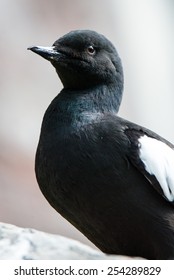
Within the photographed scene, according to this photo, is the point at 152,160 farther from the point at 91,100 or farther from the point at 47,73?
the point at 47,73

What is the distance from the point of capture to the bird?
5035mm

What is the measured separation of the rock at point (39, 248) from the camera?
4.99 metres

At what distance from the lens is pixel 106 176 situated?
5039mm

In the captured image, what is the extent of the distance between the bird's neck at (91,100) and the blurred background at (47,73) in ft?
10.8

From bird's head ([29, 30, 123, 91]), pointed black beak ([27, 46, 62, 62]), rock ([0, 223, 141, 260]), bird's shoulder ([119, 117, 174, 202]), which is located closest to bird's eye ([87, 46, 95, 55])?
bird's head ([29, 30, 123, 91])

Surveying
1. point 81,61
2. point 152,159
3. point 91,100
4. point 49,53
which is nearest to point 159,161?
point 152,159

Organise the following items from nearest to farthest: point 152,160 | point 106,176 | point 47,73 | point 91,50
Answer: point 106,176 < point 152,160 < point 91,50 < point 47,73

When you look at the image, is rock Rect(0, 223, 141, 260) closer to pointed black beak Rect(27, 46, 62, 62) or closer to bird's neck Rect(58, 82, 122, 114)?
bird's neck Rect(58, 82, 122, 114)

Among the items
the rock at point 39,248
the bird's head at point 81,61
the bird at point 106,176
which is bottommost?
the rock at point 39,248

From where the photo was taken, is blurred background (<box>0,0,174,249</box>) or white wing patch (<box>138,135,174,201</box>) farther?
blurred background (<box>0,0,174,249</box>)

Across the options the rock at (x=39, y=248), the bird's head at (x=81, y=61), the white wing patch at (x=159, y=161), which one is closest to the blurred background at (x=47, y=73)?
the bird's head at (x=81, y=61)

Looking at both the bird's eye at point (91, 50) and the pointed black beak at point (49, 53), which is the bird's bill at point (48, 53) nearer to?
the pointed black beak at point (49, 53)

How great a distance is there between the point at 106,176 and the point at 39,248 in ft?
1.59

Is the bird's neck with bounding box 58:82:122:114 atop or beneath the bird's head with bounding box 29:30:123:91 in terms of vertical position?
beneath
